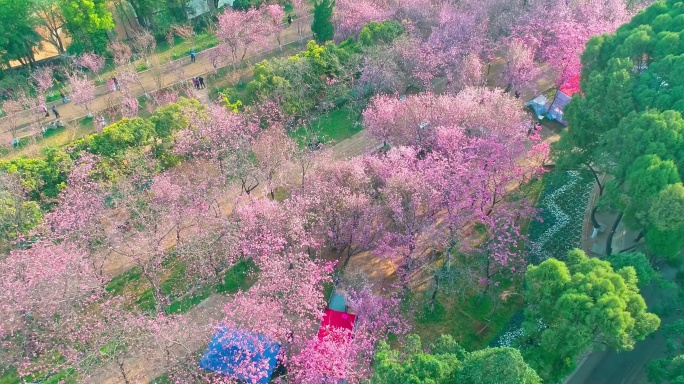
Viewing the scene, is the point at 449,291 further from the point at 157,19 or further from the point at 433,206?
the point at 157,19

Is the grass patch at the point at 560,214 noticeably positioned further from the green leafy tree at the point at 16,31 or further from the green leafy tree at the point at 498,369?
the green leafy tree at the point at 16,31

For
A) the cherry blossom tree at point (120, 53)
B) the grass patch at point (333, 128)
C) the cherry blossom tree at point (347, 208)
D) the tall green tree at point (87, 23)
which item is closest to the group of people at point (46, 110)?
the cherry blossom tree at point (120, 53)

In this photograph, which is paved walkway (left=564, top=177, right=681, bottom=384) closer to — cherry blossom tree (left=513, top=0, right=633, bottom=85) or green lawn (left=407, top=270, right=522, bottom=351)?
green lawn (left=407, top=270, right=522, bottom=351)

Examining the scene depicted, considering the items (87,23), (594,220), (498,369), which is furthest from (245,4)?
(498,369)

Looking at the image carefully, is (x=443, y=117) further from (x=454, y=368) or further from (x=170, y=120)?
(x=170, y=120)

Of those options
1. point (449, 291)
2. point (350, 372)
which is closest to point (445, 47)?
point (449, 291)

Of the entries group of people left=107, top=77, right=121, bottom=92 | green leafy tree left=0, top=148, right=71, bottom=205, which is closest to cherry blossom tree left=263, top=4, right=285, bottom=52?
group of people left=107, top=77, right=121, bottom=92
